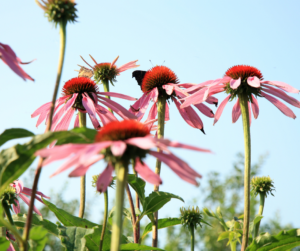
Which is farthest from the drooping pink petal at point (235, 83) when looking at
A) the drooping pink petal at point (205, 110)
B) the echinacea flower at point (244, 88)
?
the drooping pink petal at point (205, 110)

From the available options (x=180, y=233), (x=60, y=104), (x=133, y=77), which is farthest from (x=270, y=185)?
(x=180, y=233)

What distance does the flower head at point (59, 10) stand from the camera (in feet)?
3.66

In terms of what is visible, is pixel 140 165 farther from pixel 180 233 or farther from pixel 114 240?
pixel 180 233

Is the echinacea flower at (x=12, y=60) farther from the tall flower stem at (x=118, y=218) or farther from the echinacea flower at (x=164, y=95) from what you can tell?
the echinacea flower at (x=164, y=95)

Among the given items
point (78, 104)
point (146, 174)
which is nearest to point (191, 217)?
point (78, 104)

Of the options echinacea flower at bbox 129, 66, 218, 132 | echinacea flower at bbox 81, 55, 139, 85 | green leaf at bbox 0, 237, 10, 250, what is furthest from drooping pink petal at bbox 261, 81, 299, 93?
green leaf at bbox 0, 237, 10, 250

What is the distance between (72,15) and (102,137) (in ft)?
1.42

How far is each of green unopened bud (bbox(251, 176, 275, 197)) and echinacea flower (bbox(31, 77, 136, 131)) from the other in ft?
2.99

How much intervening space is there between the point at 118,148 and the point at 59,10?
51 centimetres

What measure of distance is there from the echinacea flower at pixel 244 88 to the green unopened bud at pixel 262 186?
0.46m

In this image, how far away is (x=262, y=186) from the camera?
7.32ft

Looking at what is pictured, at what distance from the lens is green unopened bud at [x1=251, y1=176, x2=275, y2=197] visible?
223 cm

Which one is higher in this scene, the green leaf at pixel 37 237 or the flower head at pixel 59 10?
the flower head at pixel 59 10

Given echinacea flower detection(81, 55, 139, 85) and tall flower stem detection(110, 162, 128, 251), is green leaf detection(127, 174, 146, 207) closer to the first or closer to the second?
tall flower stem detection(110, 162, 128, 251)
